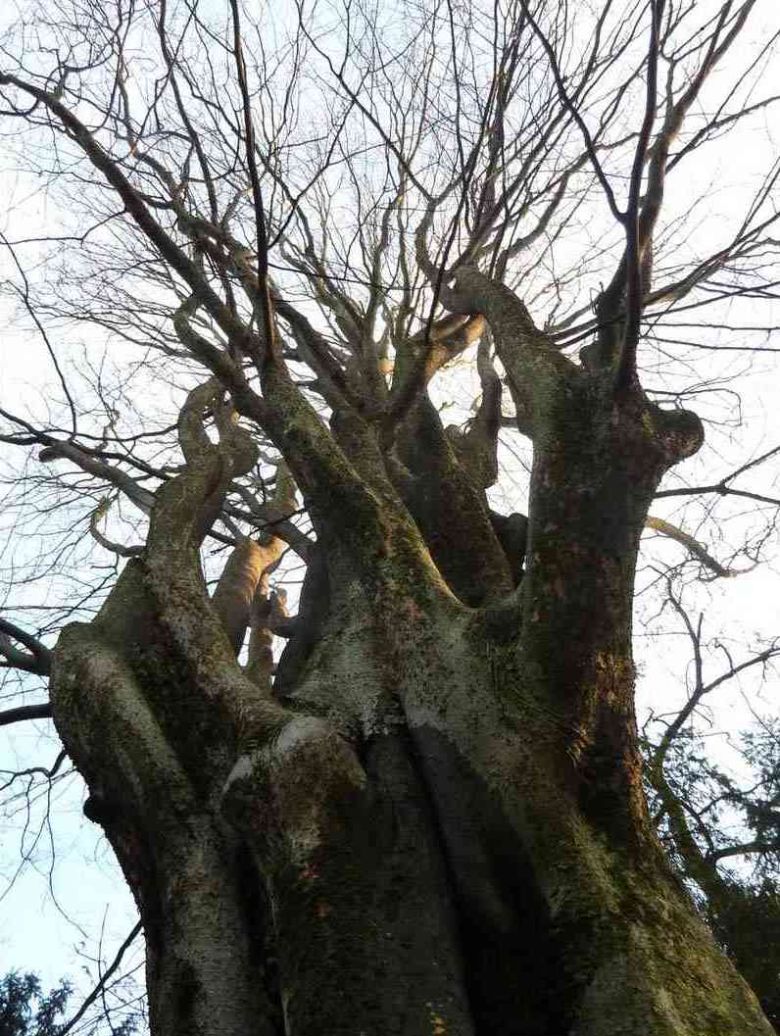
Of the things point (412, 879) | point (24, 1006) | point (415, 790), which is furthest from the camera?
point (24, 1006)

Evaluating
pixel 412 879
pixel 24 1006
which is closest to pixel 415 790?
pixel 412 879

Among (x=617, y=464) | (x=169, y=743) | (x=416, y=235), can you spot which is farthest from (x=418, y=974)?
(x=416, y=235)

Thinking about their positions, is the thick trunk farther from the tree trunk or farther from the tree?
the tree

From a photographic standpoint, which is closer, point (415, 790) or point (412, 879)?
point (412, 879)

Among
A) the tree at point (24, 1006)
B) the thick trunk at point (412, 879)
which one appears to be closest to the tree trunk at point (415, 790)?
the thick trunk at point (412, 879)

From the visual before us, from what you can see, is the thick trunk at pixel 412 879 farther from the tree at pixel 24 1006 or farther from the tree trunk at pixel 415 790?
the tree at pixel 24 1006

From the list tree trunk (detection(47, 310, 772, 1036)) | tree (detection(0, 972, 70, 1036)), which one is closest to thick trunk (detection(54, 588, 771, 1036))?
tree trunk (detection(47, 310, 772, 1036))

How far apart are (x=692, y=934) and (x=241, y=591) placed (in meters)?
2.51

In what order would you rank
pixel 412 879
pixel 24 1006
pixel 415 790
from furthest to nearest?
pixel 24 1006
pixel 415 790
pixel 412 879

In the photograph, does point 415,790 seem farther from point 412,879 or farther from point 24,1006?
point 24,1006

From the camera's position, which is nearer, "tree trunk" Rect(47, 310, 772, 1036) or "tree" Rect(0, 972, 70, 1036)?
"tree trunk" Rect(47, 310, 772, 1036)

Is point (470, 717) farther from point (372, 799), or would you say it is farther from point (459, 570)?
point (459, 570)

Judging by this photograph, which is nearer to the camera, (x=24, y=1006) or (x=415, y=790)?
(x=415, y=790)

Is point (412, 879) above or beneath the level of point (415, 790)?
beneath
